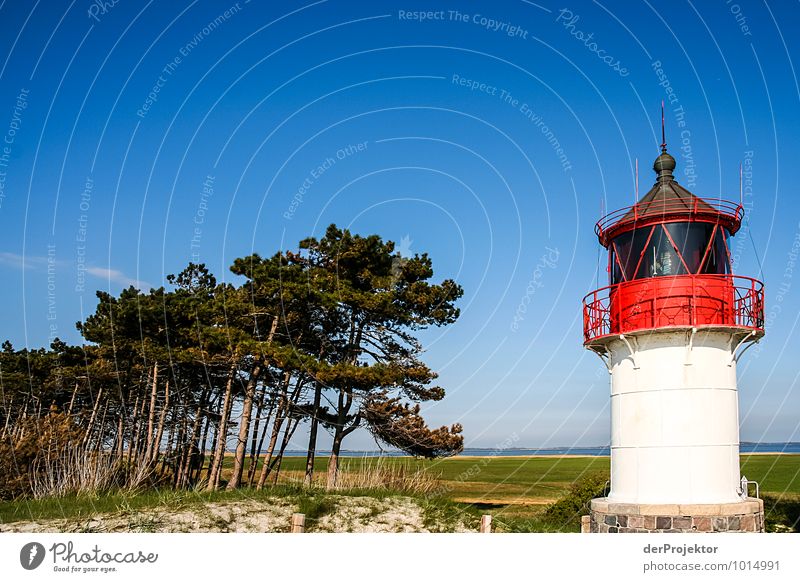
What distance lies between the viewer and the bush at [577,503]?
66.7 ft

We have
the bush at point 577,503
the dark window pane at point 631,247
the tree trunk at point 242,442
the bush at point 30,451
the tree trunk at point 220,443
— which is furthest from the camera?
the tree trunk at point 220,443

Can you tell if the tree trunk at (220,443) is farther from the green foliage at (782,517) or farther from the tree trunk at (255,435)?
the green foliage at (782,517)

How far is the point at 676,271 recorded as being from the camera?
555 inches

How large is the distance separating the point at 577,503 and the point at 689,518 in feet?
25.9

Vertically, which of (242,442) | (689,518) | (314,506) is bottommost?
(314,506)

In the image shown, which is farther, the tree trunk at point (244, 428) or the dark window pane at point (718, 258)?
the tree trunk at point (244, 428)

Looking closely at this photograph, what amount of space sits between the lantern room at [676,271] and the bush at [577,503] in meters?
7.88

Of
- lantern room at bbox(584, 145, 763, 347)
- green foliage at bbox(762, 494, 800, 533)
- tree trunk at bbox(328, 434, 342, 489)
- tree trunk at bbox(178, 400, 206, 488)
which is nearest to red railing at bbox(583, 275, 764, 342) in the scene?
lantern room at bbox(584, 145, 763, 347)

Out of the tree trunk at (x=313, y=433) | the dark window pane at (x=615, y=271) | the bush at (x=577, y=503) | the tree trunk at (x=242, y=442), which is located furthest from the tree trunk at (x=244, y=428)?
the dark window pane at (x=615, y=271)

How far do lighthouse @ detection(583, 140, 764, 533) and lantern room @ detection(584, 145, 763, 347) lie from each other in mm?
22

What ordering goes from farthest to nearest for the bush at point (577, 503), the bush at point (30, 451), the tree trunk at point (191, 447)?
the tree trunk at point (191, 447) → the bush at point (30, 451) → the bush at point (577, 503)

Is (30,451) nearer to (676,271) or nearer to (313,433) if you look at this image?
(313,433)

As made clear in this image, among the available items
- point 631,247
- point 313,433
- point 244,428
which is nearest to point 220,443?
point 244,428
